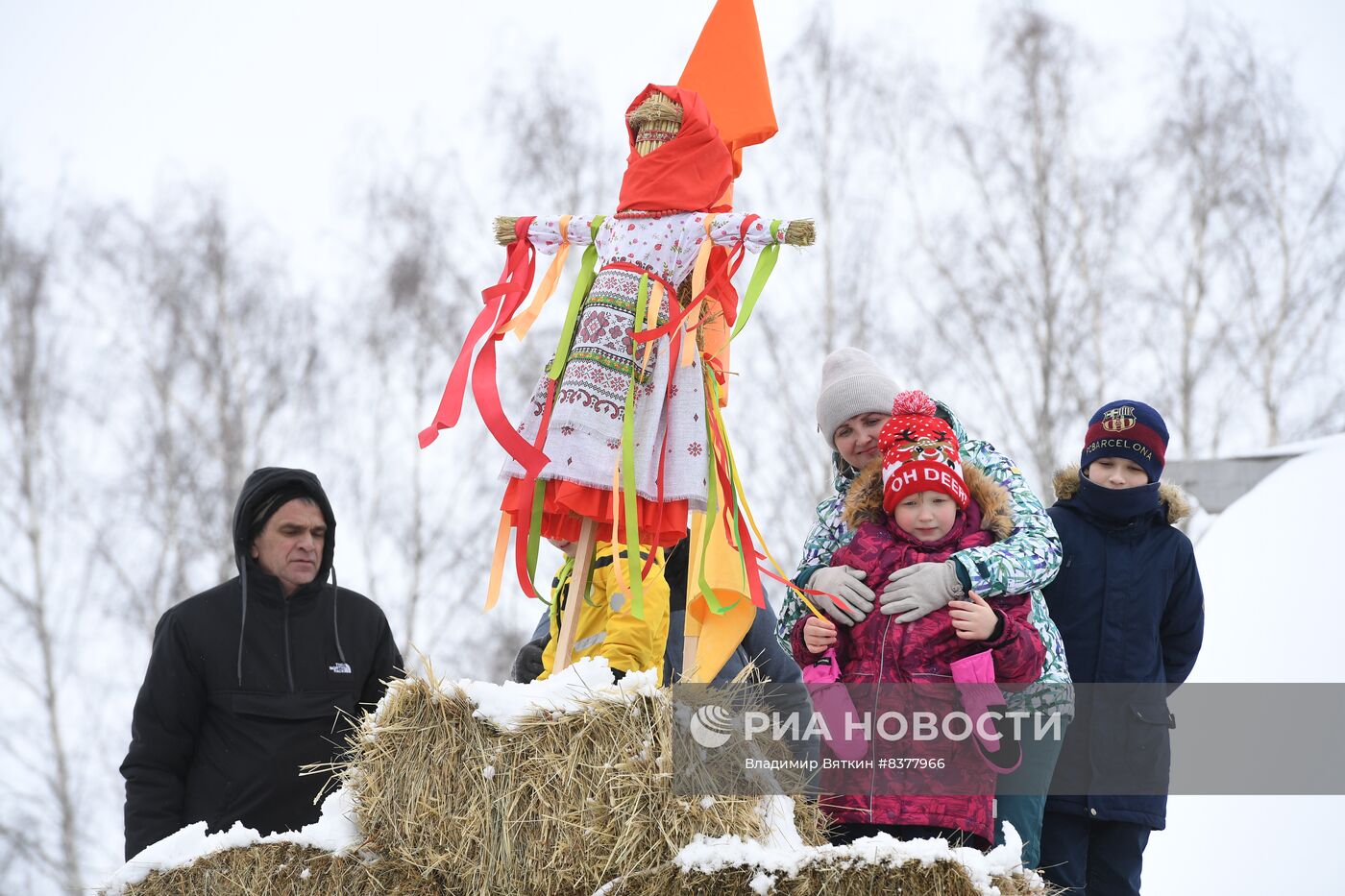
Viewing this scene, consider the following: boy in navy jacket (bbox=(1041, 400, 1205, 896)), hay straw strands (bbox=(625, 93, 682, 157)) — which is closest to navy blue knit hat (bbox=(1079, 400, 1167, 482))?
boy in navy jacket (bbox=(1041, 400, 1205, 896))

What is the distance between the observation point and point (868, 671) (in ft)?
9.20

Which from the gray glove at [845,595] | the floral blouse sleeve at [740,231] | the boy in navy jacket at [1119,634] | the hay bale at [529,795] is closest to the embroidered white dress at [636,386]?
the floral blouse sleeve at [740,231]

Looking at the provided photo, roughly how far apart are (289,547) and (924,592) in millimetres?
Answer: 1724

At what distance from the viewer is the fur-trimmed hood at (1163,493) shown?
3286 mm

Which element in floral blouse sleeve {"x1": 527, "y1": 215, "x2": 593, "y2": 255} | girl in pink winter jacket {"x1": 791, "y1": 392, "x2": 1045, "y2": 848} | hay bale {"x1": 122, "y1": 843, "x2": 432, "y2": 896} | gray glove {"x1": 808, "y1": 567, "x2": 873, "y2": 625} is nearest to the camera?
hay bale {"x1": 122, "y1": 843, "x2": 432, "y2": 896}

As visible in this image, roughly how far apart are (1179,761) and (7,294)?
387 inches

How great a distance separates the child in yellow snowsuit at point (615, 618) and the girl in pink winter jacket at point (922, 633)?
1.12 ft

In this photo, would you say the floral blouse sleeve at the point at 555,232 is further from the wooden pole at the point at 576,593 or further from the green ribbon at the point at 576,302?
the wooden pole at the point at 576,593

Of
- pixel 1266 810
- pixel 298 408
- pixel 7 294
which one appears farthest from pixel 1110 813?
pixel 7 294

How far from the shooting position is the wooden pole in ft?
9.04

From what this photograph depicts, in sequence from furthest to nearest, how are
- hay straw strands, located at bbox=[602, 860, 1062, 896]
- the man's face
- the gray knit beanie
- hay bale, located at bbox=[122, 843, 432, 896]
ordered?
1. the man's face
2. the gray knit beanie
3. hay bale, located at bbox=[122, 843, 432, 896]
4. hay straw strands, located at bbox=[602, 860, 1062, 896]

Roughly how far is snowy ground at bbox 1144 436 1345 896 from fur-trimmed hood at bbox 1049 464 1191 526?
6.12ft

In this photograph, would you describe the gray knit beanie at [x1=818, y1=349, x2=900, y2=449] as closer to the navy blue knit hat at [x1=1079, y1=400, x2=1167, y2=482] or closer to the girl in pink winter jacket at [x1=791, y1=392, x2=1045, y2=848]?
the girl in pink winter jacket at [x1=791, y1=392, x2=1045, y2=848]

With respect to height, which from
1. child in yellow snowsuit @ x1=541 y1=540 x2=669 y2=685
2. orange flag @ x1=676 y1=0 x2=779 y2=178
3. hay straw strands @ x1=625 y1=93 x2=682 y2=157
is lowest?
child in yellow snowsuit @ x1=541 y1=540 x2=669 y2=685
